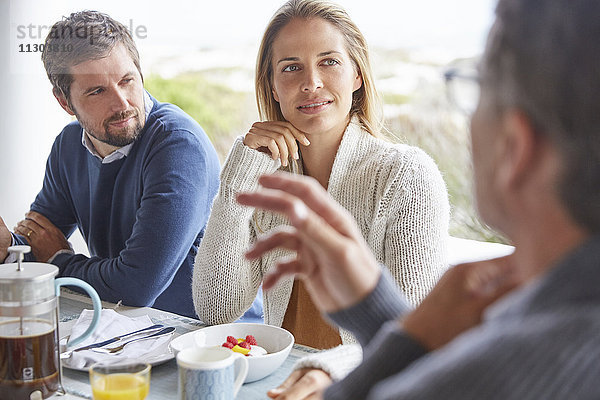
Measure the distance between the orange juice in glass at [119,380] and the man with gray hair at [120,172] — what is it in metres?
0.82

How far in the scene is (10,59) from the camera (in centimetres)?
342

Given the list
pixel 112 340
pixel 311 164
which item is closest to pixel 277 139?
pixel 311 164

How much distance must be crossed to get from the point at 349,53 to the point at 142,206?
0.71 meters

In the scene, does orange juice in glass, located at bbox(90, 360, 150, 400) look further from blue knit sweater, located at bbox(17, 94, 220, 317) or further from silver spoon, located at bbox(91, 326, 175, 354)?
blue knit sweater, located at bbox(17, 94, 220, 317)

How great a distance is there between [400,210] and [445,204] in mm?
115

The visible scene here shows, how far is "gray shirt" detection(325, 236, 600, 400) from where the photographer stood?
1.50 feet

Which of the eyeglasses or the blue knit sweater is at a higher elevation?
the eyeglasses

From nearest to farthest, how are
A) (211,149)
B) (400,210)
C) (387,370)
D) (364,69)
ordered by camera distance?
(387,370), (400,210), (364,69), (211,149)

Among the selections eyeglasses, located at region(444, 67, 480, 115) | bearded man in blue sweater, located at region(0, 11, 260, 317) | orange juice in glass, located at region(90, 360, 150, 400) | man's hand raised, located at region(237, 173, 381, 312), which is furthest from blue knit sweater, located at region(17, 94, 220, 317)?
eyeglasses, located at region(444, 67, 480, 115)

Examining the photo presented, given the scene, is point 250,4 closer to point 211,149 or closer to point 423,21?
point 423,21

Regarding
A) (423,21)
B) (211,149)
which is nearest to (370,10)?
(423,21)

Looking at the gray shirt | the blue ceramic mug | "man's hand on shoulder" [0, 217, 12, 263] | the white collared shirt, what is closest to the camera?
the gray shirt

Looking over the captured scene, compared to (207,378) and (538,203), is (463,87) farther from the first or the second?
(207,378)

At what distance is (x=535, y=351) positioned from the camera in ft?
1.52
